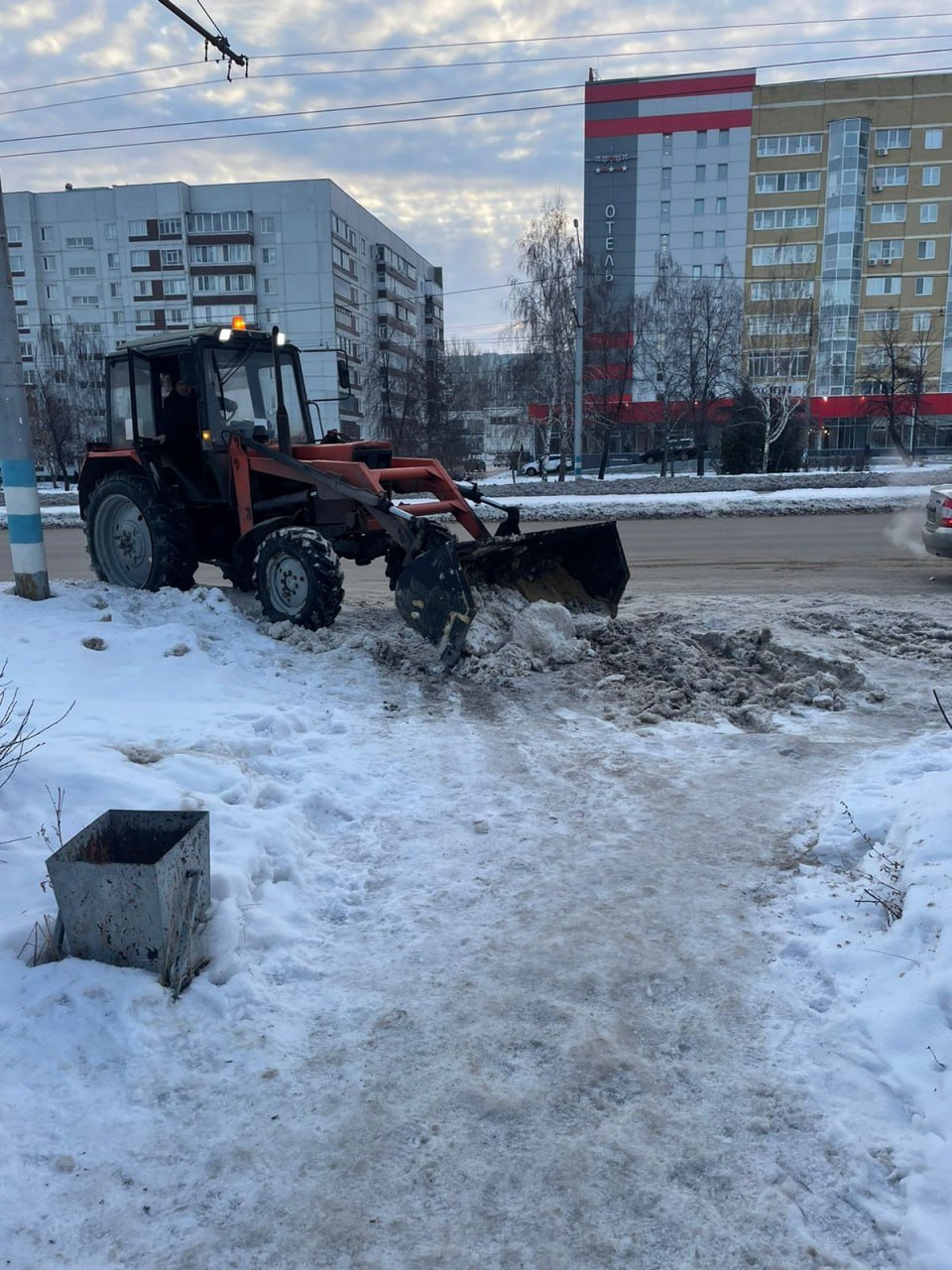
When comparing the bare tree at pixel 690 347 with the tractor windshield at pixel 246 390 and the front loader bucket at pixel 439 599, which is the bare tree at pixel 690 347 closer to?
the tractor windshield at pixel 246 390

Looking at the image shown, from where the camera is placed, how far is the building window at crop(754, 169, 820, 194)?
66375 millimetres

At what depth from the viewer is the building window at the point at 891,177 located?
213ft

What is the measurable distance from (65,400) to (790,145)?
182 feet

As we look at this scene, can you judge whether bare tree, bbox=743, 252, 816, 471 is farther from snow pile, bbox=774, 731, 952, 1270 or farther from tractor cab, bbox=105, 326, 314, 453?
snow pile, bbox=774, 731, 952, 1270

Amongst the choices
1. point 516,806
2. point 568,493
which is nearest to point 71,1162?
point 516,806

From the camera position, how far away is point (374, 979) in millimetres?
3322

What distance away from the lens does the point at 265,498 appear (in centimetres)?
865

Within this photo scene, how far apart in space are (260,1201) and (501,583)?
20.7ft

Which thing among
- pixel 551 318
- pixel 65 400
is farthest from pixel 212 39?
pixel 65 400

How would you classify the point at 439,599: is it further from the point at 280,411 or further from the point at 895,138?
the point at 895,138

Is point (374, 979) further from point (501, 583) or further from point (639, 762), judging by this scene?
point (501, 583)

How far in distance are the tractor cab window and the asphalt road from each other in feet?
10.3

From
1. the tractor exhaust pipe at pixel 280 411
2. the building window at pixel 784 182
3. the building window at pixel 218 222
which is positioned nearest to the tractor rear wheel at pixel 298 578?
the tractor exhaust pipe at pixel 280 411

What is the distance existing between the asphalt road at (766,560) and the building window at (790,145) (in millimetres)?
59385
